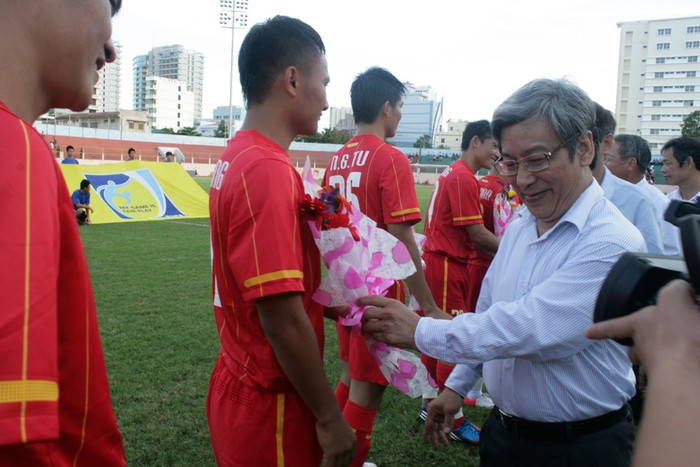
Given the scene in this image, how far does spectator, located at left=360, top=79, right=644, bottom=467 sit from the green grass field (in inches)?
77.3

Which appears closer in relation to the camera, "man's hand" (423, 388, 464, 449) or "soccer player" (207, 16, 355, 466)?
"soccer player" (207, 16, 355, 466)

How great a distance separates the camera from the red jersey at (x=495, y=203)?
5.00 metres

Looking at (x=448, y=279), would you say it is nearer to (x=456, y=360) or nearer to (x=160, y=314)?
(x=456, y=360)

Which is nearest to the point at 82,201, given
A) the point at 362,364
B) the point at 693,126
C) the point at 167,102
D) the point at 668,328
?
the point at 362,364

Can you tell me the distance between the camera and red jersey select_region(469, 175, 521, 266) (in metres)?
5.00

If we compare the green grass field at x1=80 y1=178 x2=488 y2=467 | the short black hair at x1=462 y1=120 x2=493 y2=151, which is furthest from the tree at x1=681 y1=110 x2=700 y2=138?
the short black hair at x1=462 y1=120 x2=493 y2=151

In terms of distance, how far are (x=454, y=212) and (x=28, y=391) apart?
4.19m

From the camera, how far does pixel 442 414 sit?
7.88ft

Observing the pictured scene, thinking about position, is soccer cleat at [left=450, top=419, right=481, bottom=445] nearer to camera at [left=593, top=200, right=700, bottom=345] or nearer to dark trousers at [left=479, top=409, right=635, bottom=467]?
dark trousers at [left=479, top=409, right=635, bottom=467]

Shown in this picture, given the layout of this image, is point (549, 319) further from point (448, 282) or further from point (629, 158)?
point (629, 158)

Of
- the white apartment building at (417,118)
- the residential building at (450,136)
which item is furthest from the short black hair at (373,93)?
the residential building at (450,136)

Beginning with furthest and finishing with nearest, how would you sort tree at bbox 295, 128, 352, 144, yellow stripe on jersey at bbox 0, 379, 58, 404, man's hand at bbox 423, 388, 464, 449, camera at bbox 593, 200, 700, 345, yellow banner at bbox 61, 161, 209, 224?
tree at bbox 295, 128, 352, 144
yellow banner at bbox 61, 161, 209, 224
man's hand at bbox 423, 388, 464, 449
camera at bbox 593, 200, 700, 345
yellow stripe on jersey at bbox 0, 379, 58, 404

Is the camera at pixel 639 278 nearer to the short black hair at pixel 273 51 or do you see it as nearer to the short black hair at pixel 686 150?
the short black hair at pixel 273 51

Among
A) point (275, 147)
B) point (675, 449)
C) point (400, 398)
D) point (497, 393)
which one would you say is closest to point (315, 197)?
point (275, 147)
